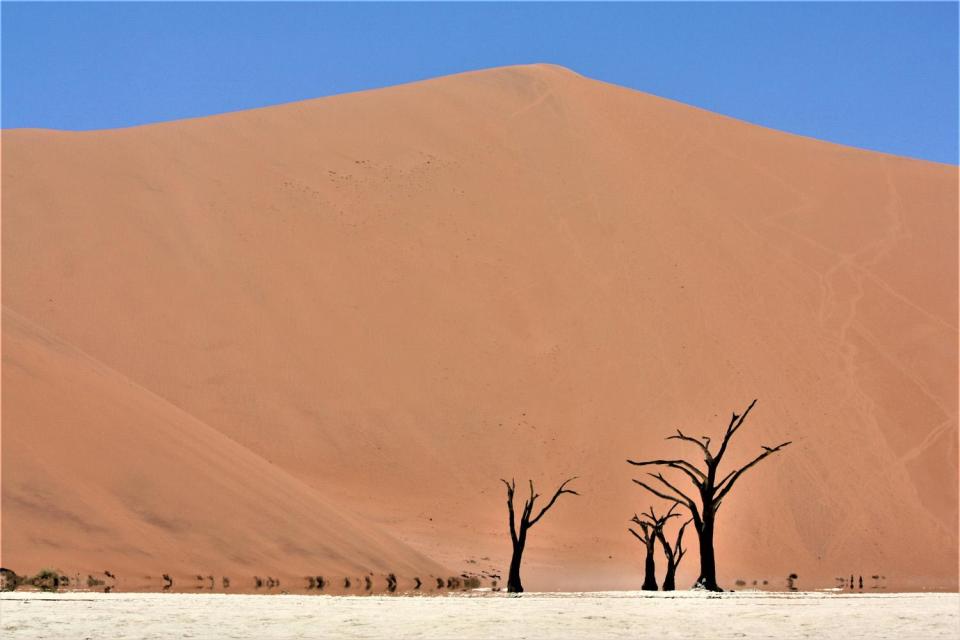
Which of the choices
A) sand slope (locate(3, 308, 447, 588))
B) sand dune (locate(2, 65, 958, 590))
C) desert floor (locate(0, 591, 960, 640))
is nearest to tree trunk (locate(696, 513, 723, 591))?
desert floor (locate(0, 591, 960, 640))

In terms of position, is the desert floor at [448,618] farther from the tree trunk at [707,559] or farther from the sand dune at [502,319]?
the sand dune at [502,319]

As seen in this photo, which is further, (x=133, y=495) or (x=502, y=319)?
(x=502, y=319)

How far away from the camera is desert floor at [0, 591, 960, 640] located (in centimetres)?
1366

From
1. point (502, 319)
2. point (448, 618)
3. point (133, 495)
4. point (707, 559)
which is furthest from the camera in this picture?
point (502, 319)

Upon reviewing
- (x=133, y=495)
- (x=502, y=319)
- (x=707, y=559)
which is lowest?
(x=707, y=559)

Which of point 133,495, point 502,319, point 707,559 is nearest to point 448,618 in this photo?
point 707,559

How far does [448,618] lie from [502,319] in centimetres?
3368

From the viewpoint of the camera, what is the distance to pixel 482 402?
4519 centimetres

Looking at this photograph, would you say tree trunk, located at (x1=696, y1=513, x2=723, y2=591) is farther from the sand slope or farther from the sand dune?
the sand dune

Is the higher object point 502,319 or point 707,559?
point 502,319

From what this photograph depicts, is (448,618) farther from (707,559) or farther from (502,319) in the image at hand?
(502,319)

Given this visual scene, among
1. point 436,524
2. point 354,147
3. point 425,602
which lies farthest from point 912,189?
point 425,602

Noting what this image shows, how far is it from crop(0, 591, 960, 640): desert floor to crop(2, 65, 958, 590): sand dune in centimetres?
968

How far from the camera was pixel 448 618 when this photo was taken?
1542 centimetres
